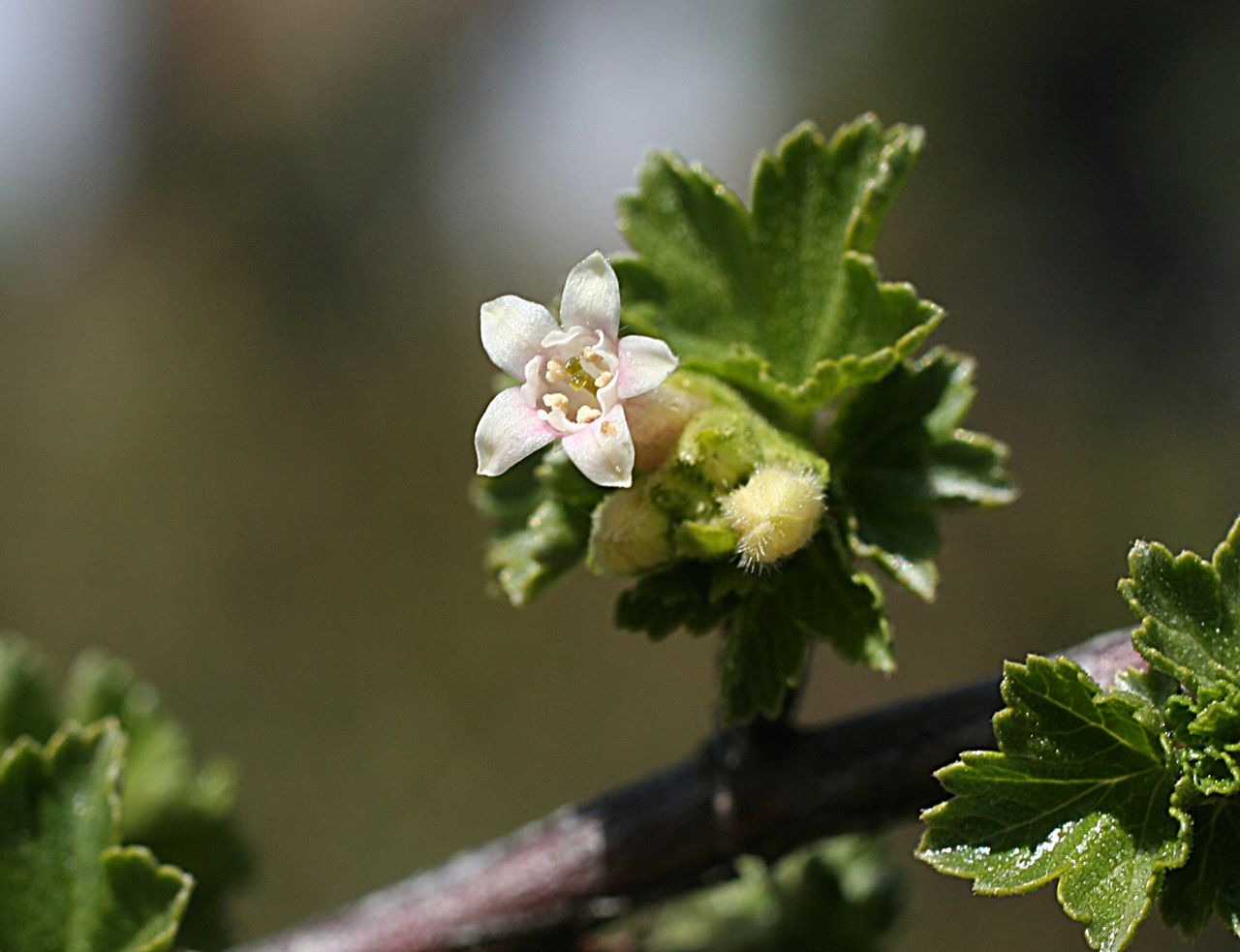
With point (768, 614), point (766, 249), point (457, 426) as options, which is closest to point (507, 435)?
point (768, 614)

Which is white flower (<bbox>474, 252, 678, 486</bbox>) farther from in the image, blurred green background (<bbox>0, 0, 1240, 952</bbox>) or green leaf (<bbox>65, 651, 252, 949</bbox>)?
blurred green background (<bbox>0, 0, 1240, 952</bbox>)

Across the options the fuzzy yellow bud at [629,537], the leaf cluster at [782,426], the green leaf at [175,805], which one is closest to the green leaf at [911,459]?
the leaf cluster at [782,426]

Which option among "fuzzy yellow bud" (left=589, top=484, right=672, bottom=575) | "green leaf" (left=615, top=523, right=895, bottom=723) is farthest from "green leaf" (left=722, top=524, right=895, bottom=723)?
"fuzzy yellow bud" (left=589, top=484, right=672, bottom=575)

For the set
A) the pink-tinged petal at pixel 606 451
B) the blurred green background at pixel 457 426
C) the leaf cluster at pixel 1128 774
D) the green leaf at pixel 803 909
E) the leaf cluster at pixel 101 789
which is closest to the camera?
the leaf cluster at pixel 1128 774

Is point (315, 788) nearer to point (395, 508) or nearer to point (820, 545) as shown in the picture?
point (395, 508)

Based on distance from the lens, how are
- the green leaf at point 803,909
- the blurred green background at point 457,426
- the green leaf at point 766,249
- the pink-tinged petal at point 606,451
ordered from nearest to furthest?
the pink-tinged petal at point 606,451, the green leaf at point 766,249, the green leaf at point 803,909, the blurred green background at point 457,426

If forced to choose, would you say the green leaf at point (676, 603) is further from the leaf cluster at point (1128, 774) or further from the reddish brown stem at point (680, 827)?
the leaf cluster at point (1128, 774)

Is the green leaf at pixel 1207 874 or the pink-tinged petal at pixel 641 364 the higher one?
the pink-tinged petal at pixel 641 364
